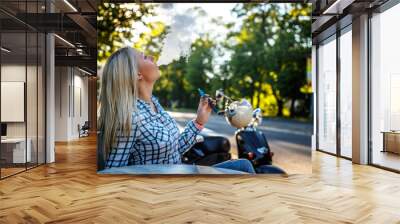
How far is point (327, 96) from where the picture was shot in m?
8.25

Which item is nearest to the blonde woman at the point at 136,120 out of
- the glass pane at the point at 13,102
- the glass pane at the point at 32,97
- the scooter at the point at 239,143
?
the scooter at the point at 239,143

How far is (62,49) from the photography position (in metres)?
6.82

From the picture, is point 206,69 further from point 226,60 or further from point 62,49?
point 62,49

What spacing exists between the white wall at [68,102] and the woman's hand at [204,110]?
1.76 metres

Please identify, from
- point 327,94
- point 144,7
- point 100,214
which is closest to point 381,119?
point 327,94

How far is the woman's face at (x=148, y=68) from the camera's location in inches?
208

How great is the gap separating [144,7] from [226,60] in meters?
1.33

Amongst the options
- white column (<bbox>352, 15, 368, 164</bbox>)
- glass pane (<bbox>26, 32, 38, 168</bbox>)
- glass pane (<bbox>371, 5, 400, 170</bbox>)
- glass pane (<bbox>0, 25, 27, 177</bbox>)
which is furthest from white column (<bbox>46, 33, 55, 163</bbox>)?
glass pane (<bbox>371, 5, 400, 170</bbox>)

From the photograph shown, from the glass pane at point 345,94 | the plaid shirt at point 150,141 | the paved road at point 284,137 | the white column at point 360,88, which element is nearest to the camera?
the plaid shirt at point 150,141

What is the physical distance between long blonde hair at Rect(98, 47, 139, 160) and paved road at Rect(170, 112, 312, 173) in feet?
2.03

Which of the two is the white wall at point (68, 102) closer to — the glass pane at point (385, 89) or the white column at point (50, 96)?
the white column at point (50, 96)

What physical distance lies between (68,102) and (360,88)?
194 inches

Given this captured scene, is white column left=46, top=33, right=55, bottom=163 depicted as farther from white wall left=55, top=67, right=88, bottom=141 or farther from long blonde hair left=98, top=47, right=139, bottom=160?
long blonde hair left=98, top=47, right=139, bottom=160

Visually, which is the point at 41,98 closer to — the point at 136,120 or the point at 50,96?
the point at 50,96
